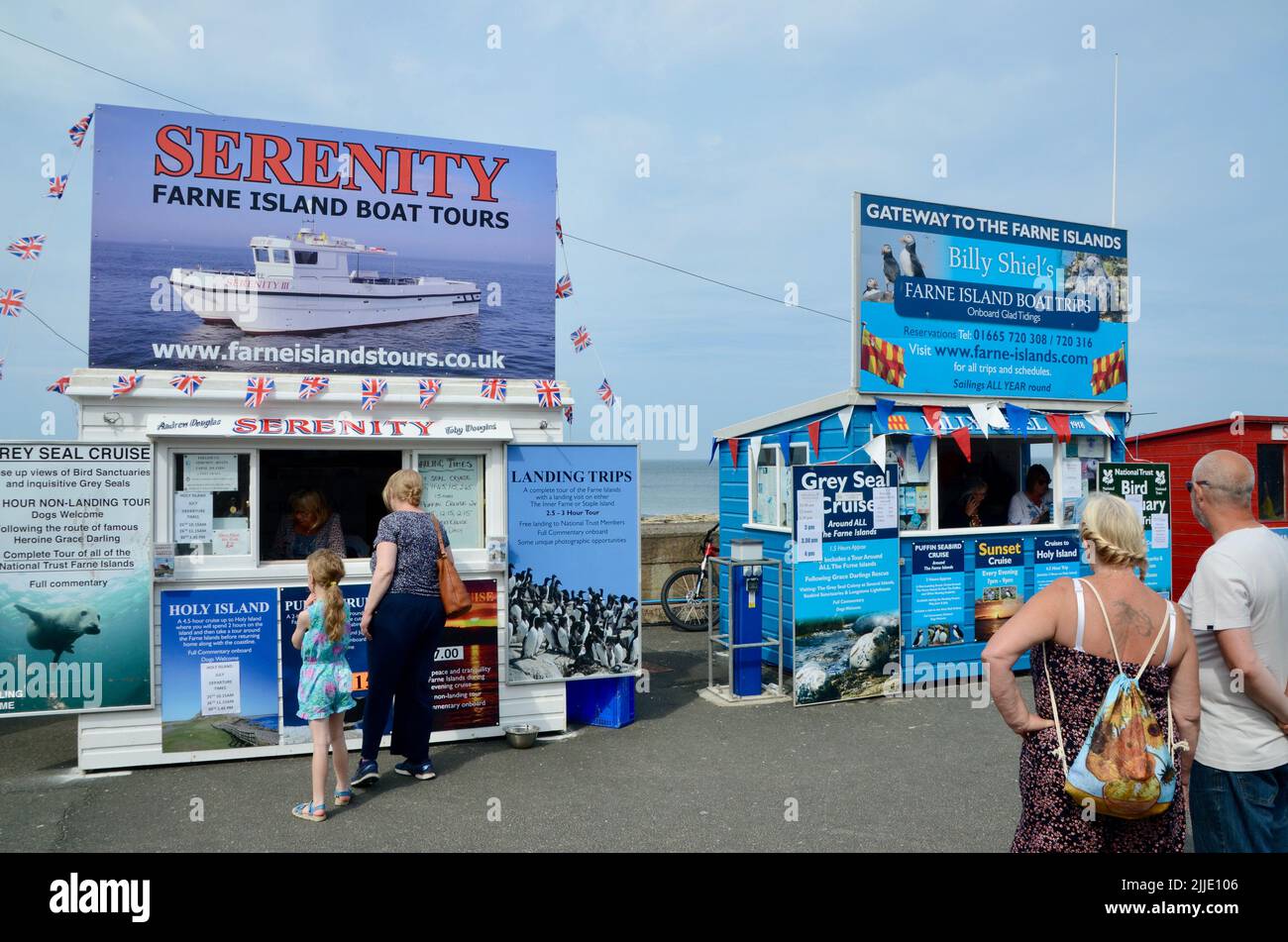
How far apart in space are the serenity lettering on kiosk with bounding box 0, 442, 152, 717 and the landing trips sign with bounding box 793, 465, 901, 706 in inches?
189

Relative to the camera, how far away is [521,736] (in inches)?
252

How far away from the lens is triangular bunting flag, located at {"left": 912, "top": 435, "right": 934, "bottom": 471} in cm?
817

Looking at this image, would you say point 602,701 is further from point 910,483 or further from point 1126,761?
point 1126,761

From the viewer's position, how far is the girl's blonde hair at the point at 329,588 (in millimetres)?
5031

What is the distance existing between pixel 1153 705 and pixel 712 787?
3267 millimetres

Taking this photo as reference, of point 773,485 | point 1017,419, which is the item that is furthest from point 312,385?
point 1017,419

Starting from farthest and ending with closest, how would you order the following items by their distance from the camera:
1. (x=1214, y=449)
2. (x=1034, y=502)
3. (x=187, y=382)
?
(x=1214, y=449), (x=1034, y=502), (x=187, y=382)

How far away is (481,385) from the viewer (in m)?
6.78

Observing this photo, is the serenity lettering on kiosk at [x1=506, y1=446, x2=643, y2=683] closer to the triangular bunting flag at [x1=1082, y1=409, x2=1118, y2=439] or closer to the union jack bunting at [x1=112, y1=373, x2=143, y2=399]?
the union jack bunting at [x1=112, y1=373, x2=143, y2=399]

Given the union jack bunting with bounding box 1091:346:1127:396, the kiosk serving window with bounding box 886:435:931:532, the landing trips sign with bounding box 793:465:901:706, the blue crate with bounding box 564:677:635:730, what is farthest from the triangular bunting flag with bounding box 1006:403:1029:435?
the blue crate with bounding box 564:677:635:730

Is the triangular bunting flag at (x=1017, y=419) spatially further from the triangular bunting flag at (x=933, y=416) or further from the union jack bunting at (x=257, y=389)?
the union jack bunting at (x=257, y=389)

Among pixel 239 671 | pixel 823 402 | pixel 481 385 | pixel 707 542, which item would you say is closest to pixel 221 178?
pixel 481 385

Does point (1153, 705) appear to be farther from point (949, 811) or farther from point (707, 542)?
point (707, 542)

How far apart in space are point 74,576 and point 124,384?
126 cm
